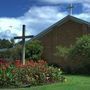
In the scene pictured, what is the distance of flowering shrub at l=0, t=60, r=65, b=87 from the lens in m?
21.1

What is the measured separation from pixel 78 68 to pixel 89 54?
5191 millimetres

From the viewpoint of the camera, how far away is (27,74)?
22062 mm

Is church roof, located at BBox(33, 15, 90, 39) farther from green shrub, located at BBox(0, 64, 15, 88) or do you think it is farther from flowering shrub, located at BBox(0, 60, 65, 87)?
green shrub, located at BBox(0, 64, 15, 88)

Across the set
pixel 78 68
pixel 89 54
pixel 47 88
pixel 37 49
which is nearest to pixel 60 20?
pixel 37 49

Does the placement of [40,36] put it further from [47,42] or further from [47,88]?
[47,88]

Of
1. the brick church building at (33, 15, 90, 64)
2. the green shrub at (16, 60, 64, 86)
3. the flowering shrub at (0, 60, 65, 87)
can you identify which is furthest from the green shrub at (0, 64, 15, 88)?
the brick church building at (33, 15, 90, 64)

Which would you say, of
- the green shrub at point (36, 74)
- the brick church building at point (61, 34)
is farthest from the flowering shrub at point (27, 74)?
the brick church building at point (61, 34)

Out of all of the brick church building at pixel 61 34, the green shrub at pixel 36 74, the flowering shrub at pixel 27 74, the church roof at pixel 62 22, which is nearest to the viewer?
the flowering shrub at pixel 27 74

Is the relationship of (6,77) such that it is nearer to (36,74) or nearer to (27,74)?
(27,74)

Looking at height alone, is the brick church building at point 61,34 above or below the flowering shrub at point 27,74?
above

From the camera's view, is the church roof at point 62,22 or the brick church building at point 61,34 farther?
the brick church building at point 61,34

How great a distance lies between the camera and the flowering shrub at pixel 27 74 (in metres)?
21.1

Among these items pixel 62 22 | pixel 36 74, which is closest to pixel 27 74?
pixel 36 74

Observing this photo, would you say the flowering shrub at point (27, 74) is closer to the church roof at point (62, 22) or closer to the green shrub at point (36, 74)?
the green shrub at point (36, 74)
